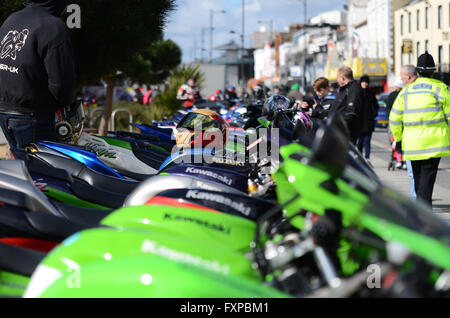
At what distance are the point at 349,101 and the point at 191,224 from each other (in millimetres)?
6444

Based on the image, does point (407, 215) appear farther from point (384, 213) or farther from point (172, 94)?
point (172, 94)

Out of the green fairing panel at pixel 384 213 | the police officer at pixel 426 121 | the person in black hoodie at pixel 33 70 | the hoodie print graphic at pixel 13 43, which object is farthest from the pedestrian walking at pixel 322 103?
the green fairing panel at pixel 384 213

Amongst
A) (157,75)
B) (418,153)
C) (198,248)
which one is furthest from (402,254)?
(157,75)

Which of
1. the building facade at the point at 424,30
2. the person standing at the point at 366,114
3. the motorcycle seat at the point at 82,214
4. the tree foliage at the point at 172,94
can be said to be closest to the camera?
the motorcycle seat at the point at 82,214

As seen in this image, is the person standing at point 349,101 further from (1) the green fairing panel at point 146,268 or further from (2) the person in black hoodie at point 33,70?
(1) the green fairing panel at point 146,268

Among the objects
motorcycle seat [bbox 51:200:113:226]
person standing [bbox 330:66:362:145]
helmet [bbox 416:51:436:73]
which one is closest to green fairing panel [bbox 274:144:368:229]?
motorcycle seat [bbox 51:200:113:226]

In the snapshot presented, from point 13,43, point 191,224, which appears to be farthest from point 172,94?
point 191,224

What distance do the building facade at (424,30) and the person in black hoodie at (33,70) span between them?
43716 millimetres

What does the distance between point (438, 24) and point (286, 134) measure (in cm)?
5075

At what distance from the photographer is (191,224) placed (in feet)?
9.57

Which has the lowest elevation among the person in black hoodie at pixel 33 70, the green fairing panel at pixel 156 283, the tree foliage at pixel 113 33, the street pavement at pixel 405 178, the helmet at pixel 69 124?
the street pavement at pixel 405 178

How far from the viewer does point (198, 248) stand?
100 inches

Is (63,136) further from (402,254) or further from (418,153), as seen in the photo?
(402,254)

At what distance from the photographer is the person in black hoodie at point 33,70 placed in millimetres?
5555
